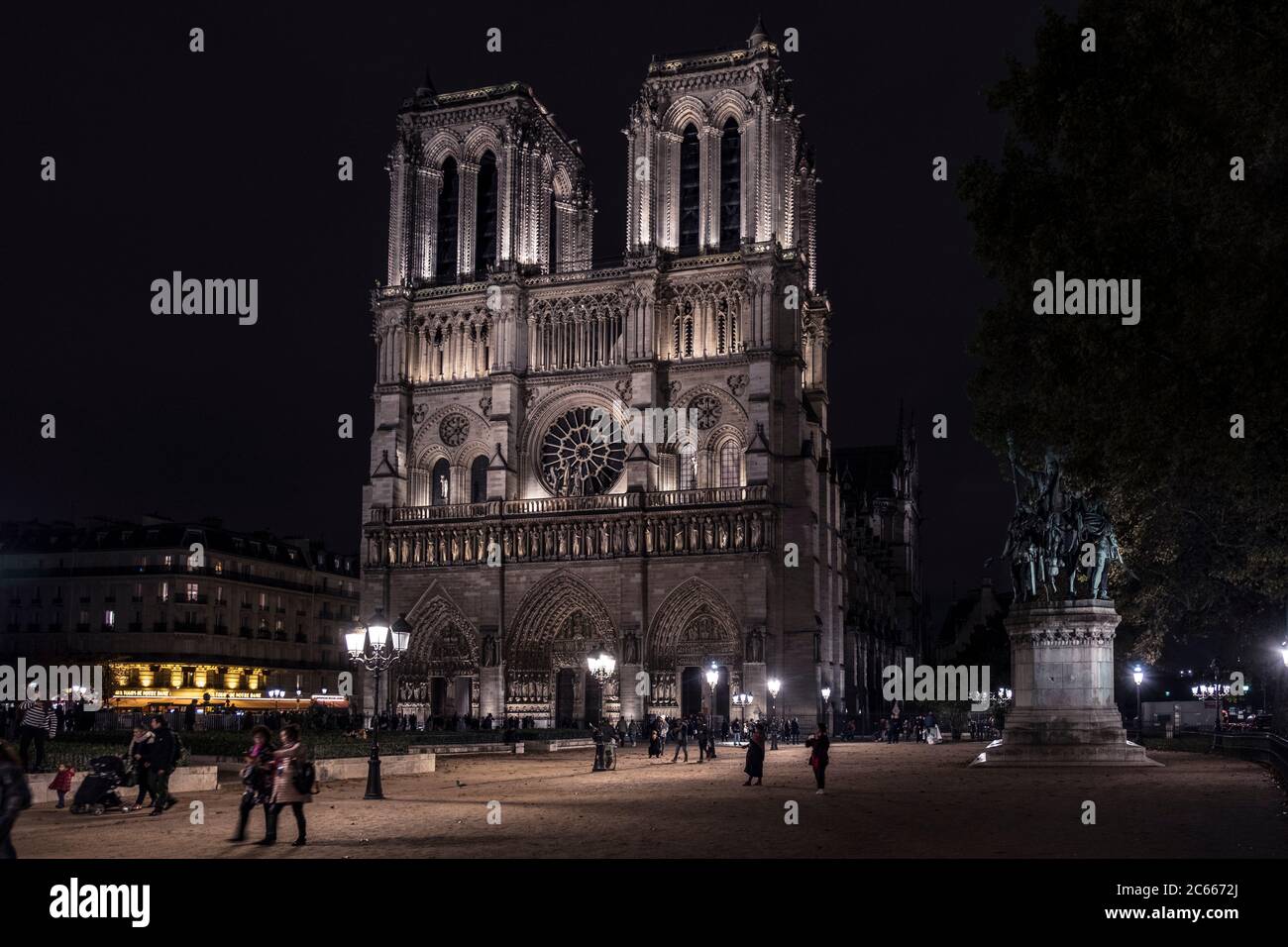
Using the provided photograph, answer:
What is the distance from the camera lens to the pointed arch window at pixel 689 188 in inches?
2539

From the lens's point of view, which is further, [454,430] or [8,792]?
[454,430]

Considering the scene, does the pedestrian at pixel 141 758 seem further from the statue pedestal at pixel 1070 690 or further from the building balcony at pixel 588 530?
the building balcony at pixel 588 530

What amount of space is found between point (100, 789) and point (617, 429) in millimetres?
43685

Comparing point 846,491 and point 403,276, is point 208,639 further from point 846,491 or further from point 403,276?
point 846,491

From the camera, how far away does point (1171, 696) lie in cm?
11844

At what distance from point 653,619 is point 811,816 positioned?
133ft

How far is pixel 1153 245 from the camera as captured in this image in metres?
19.3

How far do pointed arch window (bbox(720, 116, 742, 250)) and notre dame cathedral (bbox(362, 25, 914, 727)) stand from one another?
133mm

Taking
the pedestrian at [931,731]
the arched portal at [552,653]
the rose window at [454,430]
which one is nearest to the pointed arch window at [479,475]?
the rose window at [454,430]

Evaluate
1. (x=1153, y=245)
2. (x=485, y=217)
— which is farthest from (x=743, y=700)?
(x=1153, y=245)

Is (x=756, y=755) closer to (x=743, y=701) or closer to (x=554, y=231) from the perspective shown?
(x=743, y=701)

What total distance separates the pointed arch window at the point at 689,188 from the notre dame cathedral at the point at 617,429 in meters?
0.17
